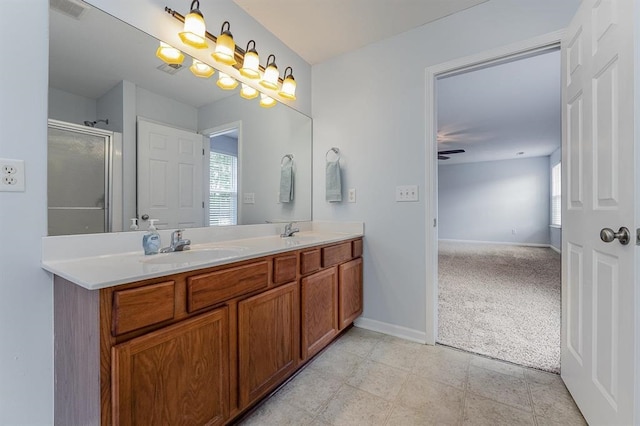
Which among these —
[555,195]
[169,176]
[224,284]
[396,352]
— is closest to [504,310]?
[396,352]

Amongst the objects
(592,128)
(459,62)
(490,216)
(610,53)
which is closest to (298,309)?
(592,128)

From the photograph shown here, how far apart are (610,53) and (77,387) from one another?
91.4 inches

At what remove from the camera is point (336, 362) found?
1.75m

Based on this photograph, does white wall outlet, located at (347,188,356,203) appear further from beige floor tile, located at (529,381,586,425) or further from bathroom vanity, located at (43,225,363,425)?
beige floor tile, located at (529,381,586,425)

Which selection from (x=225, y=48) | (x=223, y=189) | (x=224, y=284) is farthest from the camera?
(x=223, y=189)

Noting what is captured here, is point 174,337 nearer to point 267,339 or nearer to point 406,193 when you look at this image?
point 267,339

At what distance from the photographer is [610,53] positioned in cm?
106

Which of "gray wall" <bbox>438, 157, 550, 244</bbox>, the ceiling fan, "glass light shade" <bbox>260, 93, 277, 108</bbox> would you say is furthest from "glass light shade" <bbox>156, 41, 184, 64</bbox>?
"gray wall" <bbox>438, 157, 550, 244</bbox>

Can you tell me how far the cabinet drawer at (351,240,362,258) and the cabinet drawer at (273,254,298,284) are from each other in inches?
27.5

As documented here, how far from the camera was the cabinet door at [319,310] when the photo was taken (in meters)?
1.61

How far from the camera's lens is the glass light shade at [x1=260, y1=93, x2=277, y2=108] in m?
2.05

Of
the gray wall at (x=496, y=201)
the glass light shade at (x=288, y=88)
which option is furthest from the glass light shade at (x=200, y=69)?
the gray wall at (x=496, y=201)

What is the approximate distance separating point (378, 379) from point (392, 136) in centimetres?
167

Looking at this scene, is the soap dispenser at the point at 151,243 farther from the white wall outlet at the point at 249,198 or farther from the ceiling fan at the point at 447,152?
the ceiling fan at the point at 447,152
